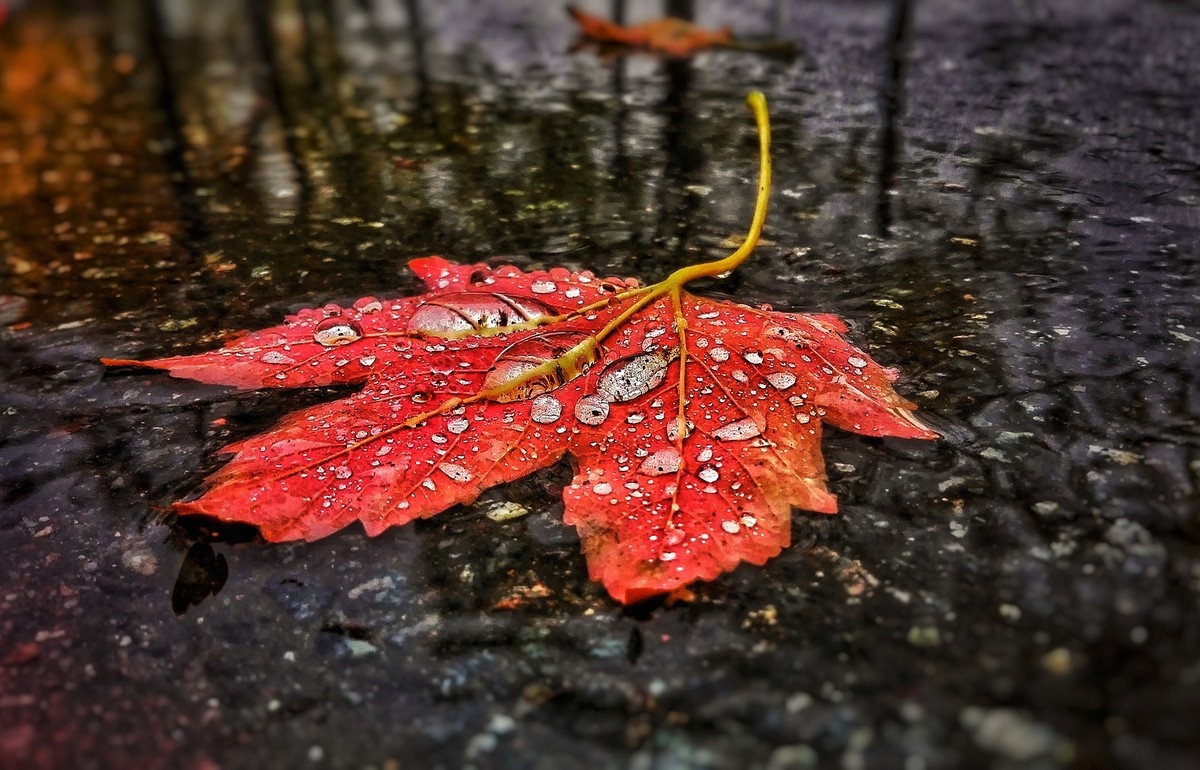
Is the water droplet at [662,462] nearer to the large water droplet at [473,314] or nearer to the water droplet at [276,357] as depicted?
the large water droplet at [473,314]

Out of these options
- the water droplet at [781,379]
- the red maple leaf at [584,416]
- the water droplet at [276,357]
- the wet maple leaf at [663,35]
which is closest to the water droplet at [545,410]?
the red maple leaf at [584,416]

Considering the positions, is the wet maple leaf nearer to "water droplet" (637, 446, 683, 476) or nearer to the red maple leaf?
the red maple leaf

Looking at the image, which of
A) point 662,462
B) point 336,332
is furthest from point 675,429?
point 336,332

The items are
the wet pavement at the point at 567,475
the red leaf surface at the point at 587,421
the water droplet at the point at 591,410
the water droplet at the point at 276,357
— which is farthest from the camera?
the water droplet at the point at 276,357

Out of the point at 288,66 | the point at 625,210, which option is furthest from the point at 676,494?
the point at 288,66

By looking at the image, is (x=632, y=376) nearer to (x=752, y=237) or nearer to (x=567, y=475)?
(x=567, y=475)

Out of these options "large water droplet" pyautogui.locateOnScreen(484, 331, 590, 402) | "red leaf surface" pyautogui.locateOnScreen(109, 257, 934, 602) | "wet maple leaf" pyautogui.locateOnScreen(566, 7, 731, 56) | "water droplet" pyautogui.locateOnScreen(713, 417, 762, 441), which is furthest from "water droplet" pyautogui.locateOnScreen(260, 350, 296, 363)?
"wet maple leaf" pyautogui.locateOnScreen(566, 7, 731, 56)

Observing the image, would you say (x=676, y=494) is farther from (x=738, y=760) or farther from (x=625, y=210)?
(x=625, y=210)
